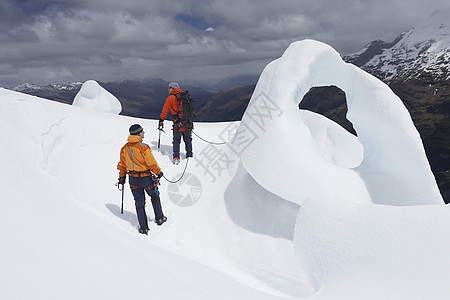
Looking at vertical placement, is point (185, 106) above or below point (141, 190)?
above

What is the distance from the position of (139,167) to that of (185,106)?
11.9ft

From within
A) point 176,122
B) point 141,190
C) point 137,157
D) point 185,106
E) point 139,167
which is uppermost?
point 185,106

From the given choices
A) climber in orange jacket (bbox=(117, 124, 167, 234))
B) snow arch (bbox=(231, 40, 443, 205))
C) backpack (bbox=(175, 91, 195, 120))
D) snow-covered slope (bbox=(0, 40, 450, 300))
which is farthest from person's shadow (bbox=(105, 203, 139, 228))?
backpack (bbox=(175, 91, 195, 120))

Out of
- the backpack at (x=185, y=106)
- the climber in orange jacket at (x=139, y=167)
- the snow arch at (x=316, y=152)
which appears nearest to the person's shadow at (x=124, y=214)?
the climber in orange jacket at (x=139, y=167)

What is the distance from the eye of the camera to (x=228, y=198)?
8109 mm

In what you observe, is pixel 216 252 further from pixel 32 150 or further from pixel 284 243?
pixel 32 150

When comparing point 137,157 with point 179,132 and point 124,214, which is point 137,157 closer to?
Result: point 124,214

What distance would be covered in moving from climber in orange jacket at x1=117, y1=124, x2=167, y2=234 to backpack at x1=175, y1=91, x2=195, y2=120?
3239mm

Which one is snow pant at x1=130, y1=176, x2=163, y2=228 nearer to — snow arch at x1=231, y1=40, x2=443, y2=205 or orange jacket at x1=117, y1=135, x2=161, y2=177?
orange jacket at x1=117, y1=135, x2=161, y2=177

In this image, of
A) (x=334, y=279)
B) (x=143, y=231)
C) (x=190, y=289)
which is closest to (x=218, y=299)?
(x=190, y=289)

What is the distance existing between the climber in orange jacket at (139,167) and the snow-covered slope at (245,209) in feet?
2.14

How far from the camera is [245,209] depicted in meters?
7.60

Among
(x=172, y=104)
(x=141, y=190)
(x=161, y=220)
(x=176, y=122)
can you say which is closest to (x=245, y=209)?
(x=161, y=220)

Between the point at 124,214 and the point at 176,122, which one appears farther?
the point at 176,122
